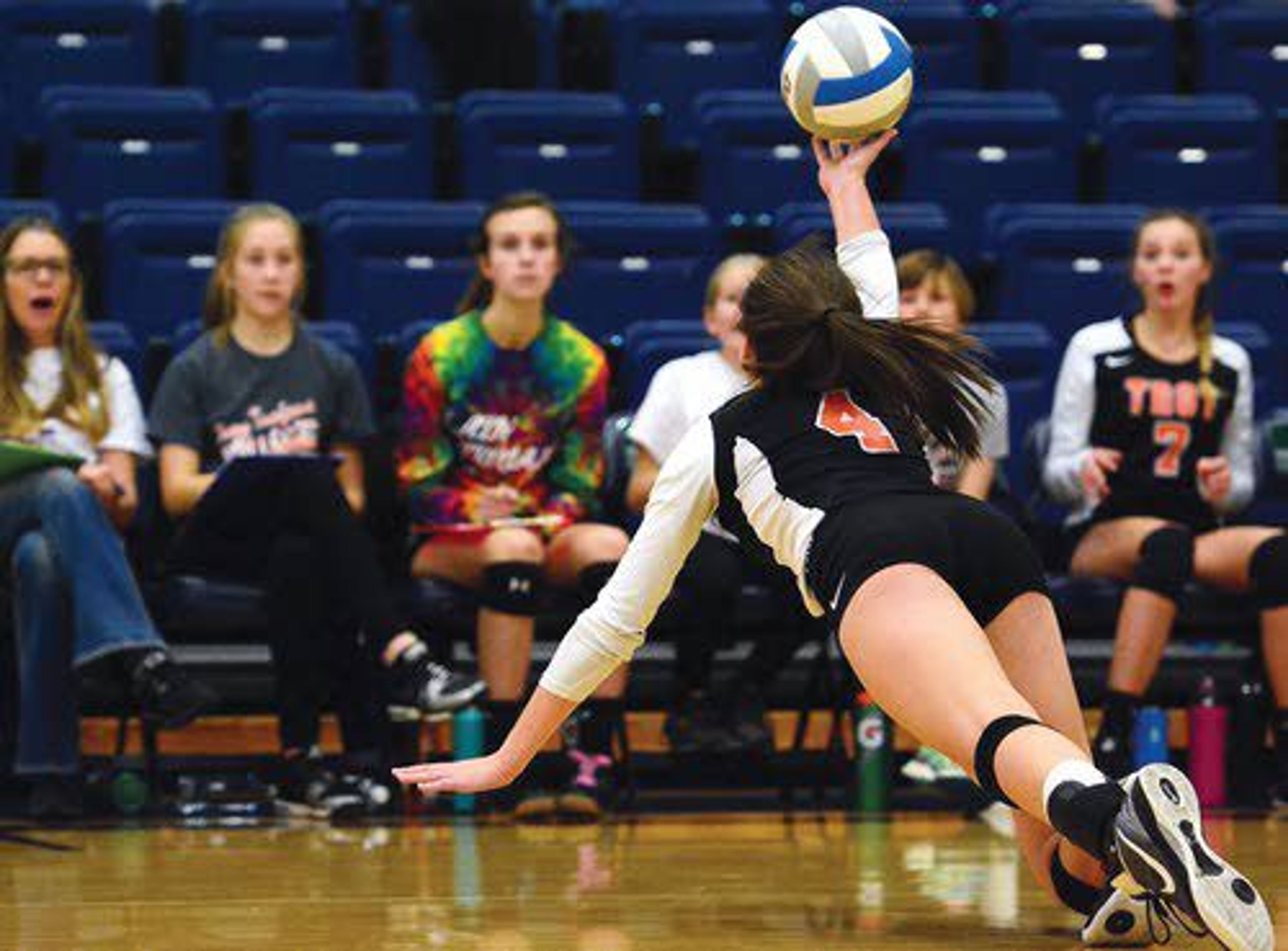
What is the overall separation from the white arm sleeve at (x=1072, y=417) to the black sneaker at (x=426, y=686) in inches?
63.8

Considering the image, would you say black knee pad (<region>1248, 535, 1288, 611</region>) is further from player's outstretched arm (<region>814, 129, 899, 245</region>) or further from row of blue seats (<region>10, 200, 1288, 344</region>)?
player's outstretched arm (<region>814, 129, 899, 245</region>)

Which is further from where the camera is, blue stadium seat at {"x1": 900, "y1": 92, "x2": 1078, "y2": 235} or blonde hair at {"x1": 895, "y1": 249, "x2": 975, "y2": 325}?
blue stadium seat at {"x1": 900, "y1": 92, "x2": 1078, "y2": 235}

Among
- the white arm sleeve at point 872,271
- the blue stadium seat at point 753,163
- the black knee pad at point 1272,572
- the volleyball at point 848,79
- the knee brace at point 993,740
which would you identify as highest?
the blue stadium seat at point 753,163

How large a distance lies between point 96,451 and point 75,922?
222 cm

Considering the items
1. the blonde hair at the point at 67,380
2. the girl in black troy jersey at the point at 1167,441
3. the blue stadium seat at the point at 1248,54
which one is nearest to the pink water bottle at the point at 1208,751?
the girl in black troy jersey at the point at 1167,441

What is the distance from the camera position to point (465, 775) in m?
3.58

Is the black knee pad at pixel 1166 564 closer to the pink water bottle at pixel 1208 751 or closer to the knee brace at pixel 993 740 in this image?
the pink water bottle at pixel 1208 751

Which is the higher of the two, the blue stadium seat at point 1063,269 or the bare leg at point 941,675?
the blue stadium seat at point 1063,269

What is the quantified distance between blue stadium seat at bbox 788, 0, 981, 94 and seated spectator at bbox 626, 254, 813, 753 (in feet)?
7.60

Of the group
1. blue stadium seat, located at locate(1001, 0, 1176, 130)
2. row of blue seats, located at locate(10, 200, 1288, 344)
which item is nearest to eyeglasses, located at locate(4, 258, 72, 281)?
row of blue seats, located at locate(10, 200, 1288, 344)

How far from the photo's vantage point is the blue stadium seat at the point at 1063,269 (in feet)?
23.2

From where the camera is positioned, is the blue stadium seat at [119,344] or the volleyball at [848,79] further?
the blue stadium seat at [119,344]

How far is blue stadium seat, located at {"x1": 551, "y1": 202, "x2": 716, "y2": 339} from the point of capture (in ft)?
22.7

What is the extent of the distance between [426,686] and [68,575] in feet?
2.83
